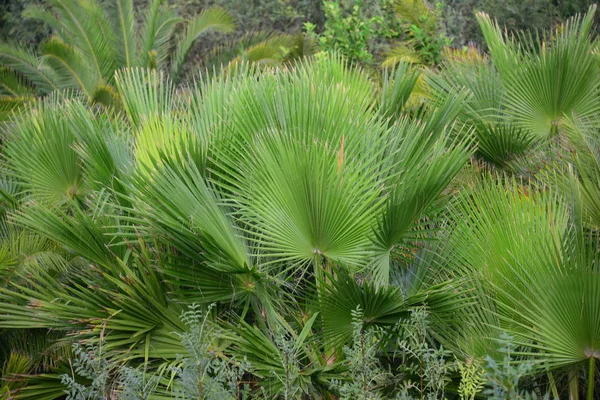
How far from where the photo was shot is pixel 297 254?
4.31 m

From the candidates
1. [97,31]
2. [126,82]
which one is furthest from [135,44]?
[126,82]

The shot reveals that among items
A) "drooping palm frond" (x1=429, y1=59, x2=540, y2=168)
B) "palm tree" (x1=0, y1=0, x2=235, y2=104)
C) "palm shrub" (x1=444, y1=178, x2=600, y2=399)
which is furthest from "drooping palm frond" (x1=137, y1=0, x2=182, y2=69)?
"palm shrub" (x1=444, y1=178, x2=600, y2=399)

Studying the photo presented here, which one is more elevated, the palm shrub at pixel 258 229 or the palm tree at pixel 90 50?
the palm tree at pixel 90 50

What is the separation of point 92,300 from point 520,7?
919 centimetres

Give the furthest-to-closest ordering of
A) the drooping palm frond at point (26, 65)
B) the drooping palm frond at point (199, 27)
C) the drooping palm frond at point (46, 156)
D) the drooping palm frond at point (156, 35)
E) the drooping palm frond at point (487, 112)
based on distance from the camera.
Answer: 1. the drooping palm frond at point (199, 27)
2. the drooping palm frond at point (26, 65)
3. the drooping palm frond at point (156, 35)
4. the drooping palm frond at point (487, 112)
5. the drooping palm frond at point (46, 156)

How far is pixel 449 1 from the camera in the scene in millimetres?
12422

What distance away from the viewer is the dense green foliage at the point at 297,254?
3.91 meters

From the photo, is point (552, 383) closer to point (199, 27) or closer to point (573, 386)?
point (573, 386)

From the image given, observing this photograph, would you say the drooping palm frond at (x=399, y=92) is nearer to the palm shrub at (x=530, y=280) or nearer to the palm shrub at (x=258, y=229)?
the palm shrub at (x=258, y=229)

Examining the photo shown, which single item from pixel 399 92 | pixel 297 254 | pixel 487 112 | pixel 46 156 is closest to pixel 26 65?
pixel 46 156

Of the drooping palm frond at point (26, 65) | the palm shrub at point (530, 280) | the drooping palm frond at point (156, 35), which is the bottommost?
the palm shrub at point (530, 280)

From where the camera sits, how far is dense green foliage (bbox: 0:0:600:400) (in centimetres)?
391

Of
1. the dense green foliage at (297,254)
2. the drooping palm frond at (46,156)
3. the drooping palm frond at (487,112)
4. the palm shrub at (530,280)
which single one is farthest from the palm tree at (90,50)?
the palm shrub at (530,280)

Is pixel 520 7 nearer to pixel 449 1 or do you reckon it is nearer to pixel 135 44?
pixel 449 1
